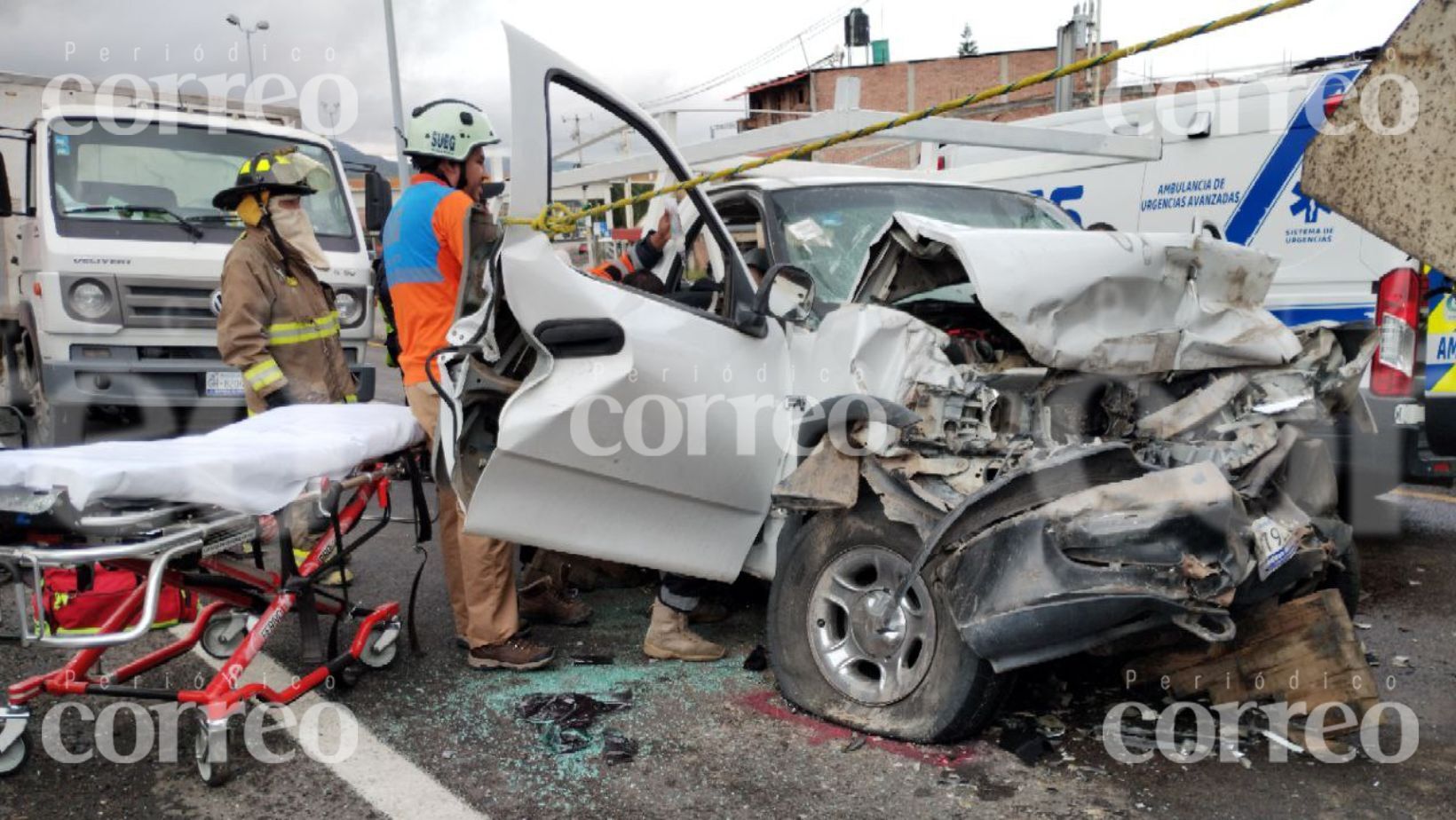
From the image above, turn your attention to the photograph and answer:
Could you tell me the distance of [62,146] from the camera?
22.5 feet

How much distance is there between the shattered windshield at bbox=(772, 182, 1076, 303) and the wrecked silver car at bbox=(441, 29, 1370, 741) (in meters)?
0.63

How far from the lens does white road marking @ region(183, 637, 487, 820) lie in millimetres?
2904

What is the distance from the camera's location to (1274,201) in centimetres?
595

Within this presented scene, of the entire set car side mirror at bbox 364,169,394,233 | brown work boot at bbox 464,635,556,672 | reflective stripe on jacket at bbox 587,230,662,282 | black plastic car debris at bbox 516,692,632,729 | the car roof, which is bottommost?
black plastic car debris at bbox 516,692,632,729

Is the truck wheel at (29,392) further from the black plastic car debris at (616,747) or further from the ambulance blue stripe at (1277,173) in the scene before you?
the ambulance blue stripe at (1277,173)

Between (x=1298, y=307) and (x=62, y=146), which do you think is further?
(x=62, y=146)

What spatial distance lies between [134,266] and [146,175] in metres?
0.75

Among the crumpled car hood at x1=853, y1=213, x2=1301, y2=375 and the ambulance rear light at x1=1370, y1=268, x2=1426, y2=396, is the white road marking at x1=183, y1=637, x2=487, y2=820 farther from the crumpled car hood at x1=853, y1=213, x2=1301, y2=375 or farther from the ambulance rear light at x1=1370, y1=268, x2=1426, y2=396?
the ambulance rear light at x1=1370, y1=268, x2=1426, y2=396

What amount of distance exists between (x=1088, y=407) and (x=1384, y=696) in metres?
1.33

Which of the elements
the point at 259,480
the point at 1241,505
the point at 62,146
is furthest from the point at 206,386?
the point at 1241,505

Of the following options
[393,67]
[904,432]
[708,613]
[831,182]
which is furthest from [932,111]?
[393,67]

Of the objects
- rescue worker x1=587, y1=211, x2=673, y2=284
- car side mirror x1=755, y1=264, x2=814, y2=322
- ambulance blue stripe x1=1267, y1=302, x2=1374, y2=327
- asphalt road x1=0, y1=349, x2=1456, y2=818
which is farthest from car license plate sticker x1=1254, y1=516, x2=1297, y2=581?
rescue worker x1=587, y1=211, x2=673, y2=284

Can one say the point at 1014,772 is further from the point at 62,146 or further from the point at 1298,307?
the point at 62,146

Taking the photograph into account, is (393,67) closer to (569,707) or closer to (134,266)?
(134,266)
